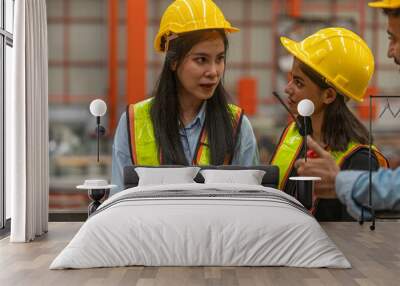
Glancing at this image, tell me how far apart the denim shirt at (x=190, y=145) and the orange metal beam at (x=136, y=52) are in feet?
Result: 0.80

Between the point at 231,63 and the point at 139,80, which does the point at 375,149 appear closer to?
the point at 231,63

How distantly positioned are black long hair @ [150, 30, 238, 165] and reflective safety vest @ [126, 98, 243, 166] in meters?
0.04

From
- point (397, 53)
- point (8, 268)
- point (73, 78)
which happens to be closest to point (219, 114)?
point (73, 78)

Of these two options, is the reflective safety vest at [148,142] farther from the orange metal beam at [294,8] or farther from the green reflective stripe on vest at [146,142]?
the orange metal beam at [294,8]

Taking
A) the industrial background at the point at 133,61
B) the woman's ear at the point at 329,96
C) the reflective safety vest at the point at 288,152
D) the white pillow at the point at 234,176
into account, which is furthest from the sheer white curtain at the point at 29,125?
the woman's ear at the point at 329,96

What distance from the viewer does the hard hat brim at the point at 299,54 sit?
176 inches

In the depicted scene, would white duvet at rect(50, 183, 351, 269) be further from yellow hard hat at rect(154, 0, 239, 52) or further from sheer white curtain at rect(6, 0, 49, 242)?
yellow hard hat at rect(154, 0, 239, 52)

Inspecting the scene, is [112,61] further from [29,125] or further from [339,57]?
[339,57]

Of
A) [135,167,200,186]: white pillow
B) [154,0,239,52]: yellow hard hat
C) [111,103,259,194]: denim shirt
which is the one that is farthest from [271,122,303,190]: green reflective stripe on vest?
[154,0,239,52]: yellow hard hat

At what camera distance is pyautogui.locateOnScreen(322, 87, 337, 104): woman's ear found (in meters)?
4.47

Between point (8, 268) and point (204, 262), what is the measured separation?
47.2 inches

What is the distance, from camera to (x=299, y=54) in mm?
4656

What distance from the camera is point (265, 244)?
310 cm

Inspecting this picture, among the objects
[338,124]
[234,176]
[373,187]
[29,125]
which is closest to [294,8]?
[338,124]
